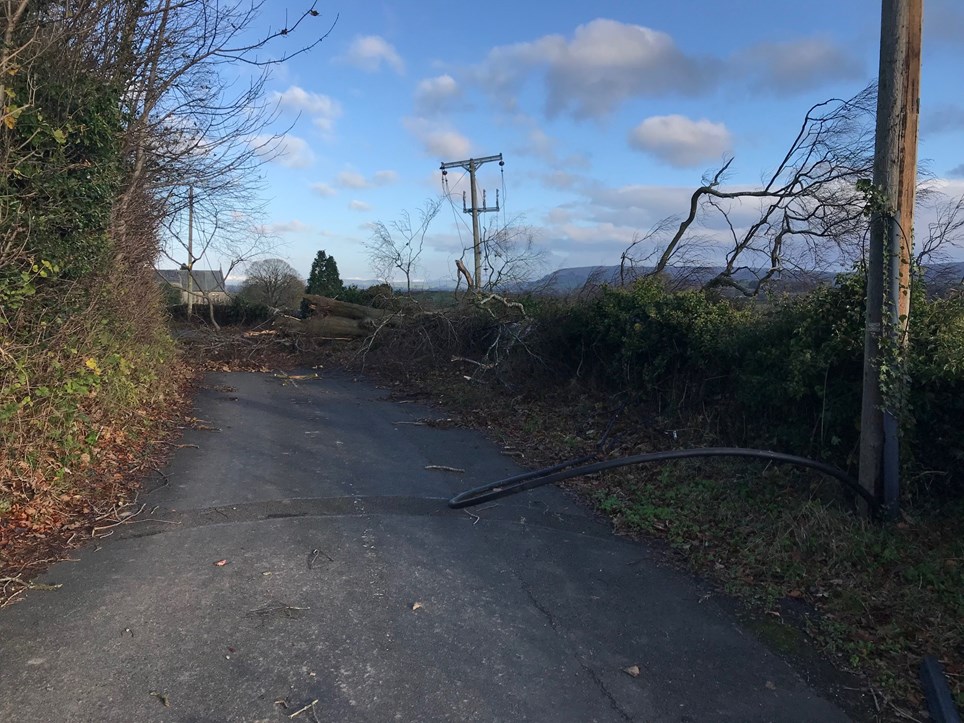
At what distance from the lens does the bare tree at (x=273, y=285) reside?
27969 mm

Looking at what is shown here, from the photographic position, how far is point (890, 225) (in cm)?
564

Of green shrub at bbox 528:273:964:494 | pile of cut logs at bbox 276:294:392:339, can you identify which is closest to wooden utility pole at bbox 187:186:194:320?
pile of cut logs at bbox 276:294:392:339

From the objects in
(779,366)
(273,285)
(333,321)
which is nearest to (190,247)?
(333,321)

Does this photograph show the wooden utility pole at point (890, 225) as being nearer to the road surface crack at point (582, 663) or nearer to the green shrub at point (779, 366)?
the green shrub at point (779, 366)

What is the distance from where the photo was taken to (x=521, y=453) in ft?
30.2

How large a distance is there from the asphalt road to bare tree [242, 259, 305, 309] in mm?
21604

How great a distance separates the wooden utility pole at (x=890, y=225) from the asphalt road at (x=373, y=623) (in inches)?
77.7

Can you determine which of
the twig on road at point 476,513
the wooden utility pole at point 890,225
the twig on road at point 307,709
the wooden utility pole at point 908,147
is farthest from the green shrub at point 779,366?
the twig on road at point 307,709

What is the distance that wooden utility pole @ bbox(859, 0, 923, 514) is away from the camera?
219 inches

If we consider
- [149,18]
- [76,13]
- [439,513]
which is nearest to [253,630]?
[439,513]

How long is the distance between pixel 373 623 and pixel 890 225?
16.2 feet

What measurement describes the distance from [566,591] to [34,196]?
6198 mm

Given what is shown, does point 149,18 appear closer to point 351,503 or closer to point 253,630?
point 351,503

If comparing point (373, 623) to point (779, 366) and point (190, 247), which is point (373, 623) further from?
point (190, 247)
